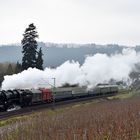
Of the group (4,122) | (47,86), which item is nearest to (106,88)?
(47,86)

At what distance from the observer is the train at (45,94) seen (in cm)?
5044

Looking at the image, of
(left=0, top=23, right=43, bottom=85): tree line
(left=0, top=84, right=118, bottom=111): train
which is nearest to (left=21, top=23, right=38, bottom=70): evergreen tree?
(left=0, top=23, right=43, bottom=85): tree line

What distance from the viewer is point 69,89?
230 feet

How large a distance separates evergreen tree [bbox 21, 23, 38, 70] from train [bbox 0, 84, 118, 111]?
12.8m

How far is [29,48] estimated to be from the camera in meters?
91.7

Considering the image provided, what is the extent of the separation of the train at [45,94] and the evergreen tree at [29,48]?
12.8 meters

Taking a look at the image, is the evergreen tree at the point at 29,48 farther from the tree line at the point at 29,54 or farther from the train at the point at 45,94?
the train at the point at 45,94

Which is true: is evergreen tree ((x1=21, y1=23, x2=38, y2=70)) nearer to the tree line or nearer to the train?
the tree line

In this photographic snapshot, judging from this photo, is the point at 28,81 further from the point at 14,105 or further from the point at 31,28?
the point at 31,28

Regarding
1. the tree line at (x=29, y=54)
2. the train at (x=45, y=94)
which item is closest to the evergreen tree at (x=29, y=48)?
the tree line at (x=29, y=54)

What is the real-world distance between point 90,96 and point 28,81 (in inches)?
689

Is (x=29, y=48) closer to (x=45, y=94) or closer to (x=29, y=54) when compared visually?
(x=29, y=54)

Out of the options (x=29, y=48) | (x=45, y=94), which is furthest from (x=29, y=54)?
(x=45, y=94)

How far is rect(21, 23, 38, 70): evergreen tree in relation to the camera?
88.9 metres
